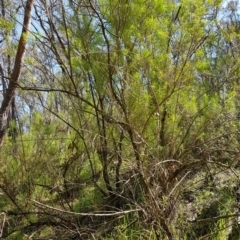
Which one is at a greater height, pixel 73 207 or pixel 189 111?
pixel 189 111

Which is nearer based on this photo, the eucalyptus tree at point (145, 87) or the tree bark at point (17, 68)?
the eucalyptus tree at point (145, 87)

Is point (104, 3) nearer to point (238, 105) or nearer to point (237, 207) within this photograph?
point (238, 105)

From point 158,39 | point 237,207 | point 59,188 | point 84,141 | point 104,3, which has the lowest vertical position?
point 237,207

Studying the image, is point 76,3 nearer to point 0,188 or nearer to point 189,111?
point 189,111

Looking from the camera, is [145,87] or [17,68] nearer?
[145,87]

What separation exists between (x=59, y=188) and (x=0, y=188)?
0.69 meters

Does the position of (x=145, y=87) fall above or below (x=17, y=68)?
below

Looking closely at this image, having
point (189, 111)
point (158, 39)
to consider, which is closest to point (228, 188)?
point (189, 111)

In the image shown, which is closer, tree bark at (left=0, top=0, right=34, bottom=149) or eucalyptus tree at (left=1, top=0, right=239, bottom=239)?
eucalyptus tree at (left=1, top=0, right=239, bottom=239)

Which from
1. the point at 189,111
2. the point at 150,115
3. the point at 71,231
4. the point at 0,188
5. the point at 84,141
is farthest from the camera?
the point at 0,188

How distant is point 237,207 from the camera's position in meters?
4.43

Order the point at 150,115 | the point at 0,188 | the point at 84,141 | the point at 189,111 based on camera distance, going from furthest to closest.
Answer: the point at 0,188, the point at 84,141, the point at 189,111, the point at 150,115

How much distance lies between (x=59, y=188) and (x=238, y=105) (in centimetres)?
229

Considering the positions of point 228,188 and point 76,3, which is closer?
point 76,3
